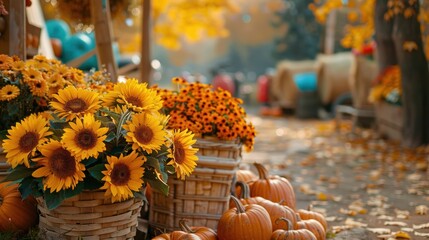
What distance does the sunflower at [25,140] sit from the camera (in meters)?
2.86

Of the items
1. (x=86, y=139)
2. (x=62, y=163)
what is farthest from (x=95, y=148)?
(x=62, y=163)

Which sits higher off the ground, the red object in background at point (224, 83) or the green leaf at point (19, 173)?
the red object in background at point (224, 83)

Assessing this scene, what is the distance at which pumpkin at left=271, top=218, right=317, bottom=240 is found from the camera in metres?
3.39

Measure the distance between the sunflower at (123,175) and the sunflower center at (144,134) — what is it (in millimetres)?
78

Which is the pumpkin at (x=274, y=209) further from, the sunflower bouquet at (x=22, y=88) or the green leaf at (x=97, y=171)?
the sunflower bouquet at (x=22, y=88)

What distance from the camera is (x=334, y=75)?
49.7 feet

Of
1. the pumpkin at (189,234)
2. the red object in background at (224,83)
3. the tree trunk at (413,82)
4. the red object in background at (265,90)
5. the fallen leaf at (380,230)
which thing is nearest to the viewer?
the pumpkin at (189,234)

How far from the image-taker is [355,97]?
12.7 m

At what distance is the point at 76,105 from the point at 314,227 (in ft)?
5.66

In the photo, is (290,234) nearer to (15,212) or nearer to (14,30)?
(15,212)

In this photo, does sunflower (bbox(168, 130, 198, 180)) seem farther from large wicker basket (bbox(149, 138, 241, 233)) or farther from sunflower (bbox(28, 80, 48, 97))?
sunflower (bbox(28, 80, 48, 97))

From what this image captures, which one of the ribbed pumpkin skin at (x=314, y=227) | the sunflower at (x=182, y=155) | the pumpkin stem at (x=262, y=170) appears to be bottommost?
the ribbed pumpkin skin at (x=314, y=227)

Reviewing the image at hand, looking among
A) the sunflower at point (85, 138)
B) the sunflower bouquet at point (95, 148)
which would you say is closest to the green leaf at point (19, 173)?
the sunflower bouquet at point (95, 148)

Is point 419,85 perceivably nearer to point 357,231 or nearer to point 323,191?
point 323,191
